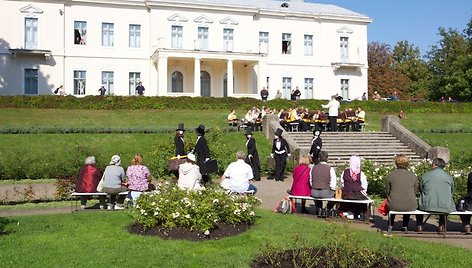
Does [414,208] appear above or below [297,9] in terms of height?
below

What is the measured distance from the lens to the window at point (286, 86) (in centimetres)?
4894

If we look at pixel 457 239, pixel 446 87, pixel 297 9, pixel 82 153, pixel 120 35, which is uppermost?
pixel 297 9

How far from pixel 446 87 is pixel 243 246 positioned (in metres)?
47.6

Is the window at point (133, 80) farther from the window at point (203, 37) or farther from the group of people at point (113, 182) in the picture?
the group of people at point (113, 182)

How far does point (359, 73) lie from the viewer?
5097 centimetres

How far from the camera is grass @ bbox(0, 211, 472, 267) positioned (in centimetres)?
770

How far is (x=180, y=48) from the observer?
44.9 metres

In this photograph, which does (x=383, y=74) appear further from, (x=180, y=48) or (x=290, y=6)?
(x=180, y=48)

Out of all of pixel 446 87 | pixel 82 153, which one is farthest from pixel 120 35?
pixel 446 87

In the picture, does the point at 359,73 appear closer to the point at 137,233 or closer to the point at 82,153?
the point at 82,153

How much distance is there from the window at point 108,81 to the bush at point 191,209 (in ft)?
117

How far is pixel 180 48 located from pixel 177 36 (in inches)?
43.7

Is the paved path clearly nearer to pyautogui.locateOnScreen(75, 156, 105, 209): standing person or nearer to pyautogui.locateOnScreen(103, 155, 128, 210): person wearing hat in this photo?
pyautogui.locateOnScreen(75, 156, 105, 209): standing person

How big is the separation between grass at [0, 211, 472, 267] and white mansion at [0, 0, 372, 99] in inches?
1272
